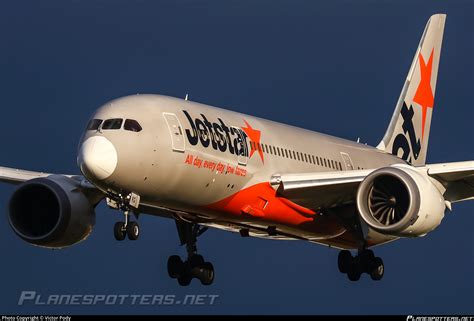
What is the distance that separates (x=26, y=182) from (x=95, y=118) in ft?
24.5

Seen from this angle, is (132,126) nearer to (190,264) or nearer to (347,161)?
(190,264)

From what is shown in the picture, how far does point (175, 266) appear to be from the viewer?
160ft

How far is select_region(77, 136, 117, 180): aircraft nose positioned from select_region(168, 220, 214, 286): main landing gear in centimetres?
901

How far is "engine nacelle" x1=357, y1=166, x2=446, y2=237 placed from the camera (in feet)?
140

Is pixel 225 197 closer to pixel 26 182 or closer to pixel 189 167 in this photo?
pixel 189 167

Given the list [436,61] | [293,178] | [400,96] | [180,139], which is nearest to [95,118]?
[180,139]

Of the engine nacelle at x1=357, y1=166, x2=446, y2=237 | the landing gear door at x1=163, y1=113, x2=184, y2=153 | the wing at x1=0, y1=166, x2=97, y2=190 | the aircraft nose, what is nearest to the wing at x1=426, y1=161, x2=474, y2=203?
the engine nacelle at x1=357, y1=166, x2=446, y2=237

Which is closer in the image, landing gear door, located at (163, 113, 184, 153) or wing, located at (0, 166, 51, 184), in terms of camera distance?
landing gear door, located at (163, 113, 184, 153)

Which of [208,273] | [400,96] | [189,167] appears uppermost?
[400,96]

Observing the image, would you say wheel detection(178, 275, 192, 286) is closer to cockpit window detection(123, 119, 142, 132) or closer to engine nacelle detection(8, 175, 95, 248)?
engine nacelle detection(8, 175, 95, 248)

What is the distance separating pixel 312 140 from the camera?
160 feet

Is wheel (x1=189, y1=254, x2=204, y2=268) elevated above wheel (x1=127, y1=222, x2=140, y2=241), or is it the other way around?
wheel (x1=127, y1=222, x2=140, y2=241)

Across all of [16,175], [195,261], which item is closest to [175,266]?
[195,261]

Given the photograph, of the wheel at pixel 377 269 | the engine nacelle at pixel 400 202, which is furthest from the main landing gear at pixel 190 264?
the engine nacelle at pixel 400 202
